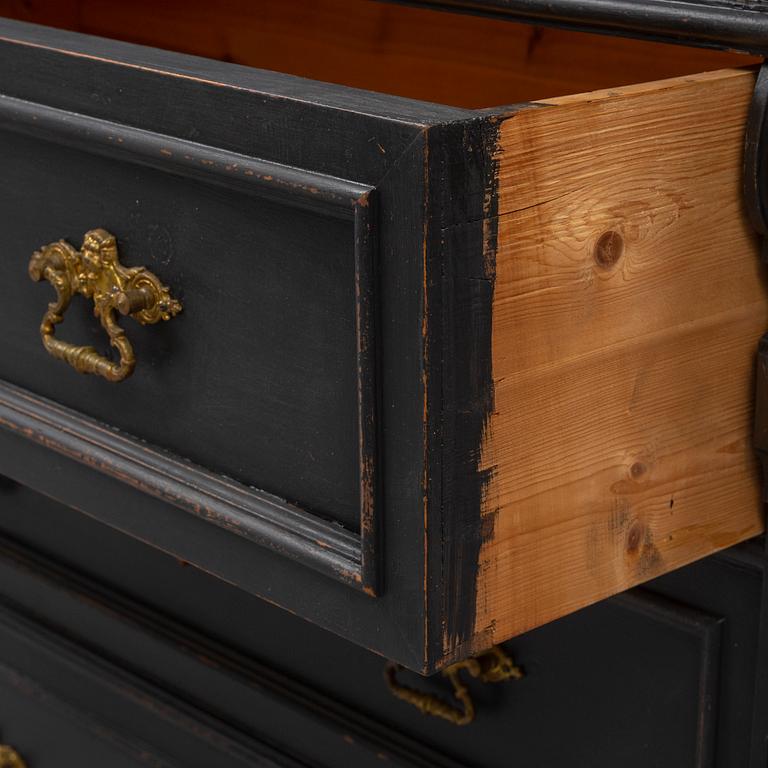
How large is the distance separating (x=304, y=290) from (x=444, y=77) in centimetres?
48

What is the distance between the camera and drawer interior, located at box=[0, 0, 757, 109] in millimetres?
882

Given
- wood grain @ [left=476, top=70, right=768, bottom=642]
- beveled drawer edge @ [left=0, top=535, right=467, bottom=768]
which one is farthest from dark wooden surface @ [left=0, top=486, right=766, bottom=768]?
wood grain @ [left=476, top=70, right=768, bottom=642]

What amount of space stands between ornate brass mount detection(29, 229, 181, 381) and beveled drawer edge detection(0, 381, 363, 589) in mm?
40

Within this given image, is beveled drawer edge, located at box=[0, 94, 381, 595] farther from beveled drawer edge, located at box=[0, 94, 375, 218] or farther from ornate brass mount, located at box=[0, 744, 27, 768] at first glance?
ornate brass mount, located at box=[0, 744, 27, 768]

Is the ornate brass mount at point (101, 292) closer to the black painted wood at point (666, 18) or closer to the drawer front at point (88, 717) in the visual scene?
the black painted wood at point (666, 18)

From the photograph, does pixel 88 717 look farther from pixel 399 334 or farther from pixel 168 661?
pixel 399 334

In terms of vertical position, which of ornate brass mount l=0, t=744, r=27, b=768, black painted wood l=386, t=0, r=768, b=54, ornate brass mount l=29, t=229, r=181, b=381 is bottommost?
ornate brass mount l=0, t=744, r=27, b=768

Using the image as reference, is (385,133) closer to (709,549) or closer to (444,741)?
(709,549)

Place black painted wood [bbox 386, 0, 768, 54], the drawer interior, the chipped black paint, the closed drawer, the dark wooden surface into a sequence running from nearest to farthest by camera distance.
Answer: the chipped black paint, black painted wood [bbox 386, 0, 768, 54], the dark wooden surface, the drawer interior, the closed drawer

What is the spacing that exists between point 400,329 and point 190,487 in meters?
0.18

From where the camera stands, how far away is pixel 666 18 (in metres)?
0.62

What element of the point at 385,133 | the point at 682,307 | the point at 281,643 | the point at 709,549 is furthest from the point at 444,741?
the point at 385,133

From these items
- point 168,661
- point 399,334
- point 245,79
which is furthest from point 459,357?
point 168,661

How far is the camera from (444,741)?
916 millimetres
